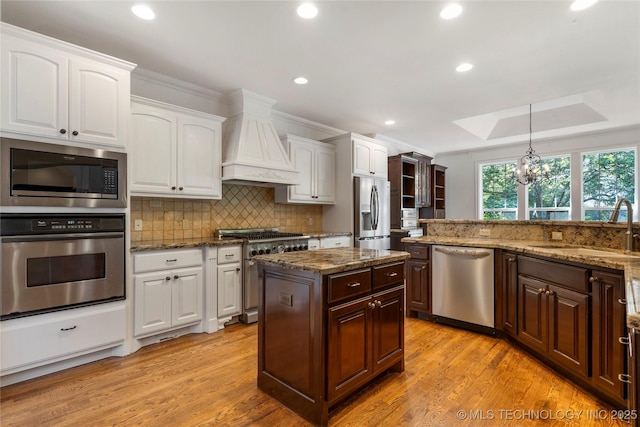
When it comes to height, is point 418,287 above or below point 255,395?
above

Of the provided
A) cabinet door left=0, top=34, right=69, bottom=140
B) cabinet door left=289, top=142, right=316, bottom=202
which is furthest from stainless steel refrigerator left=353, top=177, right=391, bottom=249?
cabinet door left=0, top=34, right=69, bottom=140

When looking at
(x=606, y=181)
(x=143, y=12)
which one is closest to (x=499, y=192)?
(x=606, y=181)

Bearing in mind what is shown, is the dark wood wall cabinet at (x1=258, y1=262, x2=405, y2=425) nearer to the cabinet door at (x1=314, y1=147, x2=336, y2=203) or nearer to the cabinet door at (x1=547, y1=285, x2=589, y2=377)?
the cabinet door at (x1=547, y1=285, x2=589, y2=377)

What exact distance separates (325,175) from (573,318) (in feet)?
11.4

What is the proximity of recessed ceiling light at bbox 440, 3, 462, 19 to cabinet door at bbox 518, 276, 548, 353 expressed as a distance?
216 centimetres

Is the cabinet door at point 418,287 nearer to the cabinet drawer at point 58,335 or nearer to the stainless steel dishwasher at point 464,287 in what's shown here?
the stainless steel dishwasher at point 464,287

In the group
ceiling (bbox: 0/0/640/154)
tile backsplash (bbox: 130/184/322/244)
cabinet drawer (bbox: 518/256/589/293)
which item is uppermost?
ceiling (bbox: 0/0/640/154)

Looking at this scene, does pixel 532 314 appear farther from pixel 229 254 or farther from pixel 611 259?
pixel 229 254

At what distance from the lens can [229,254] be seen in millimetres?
3412

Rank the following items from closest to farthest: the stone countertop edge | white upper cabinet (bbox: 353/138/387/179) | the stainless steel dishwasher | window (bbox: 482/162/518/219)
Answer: the stone countertop edge < the stainless steel dishwasher < white upper cabinet (bbox: 353/138/387/179) < window (bbox: 482/162/518/219)

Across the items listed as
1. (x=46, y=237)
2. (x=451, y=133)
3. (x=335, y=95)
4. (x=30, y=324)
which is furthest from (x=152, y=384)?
(x=451, y=133)

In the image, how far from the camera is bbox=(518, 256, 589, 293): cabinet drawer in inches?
85.1

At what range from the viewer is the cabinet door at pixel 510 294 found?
285cm

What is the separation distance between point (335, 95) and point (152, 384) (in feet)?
11.4
